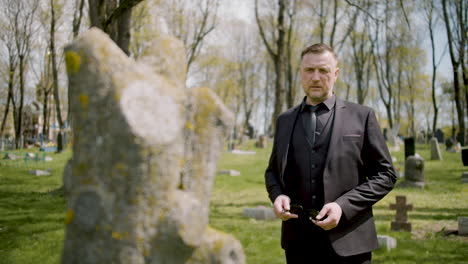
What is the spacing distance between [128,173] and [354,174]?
1533 millimetres

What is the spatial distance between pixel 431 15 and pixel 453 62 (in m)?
4.93

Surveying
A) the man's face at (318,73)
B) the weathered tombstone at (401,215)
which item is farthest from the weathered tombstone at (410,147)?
the man's face at (318,73)

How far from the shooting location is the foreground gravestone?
171 centimetres

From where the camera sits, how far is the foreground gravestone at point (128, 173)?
1713 millimetres

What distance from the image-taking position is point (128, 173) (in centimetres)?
171

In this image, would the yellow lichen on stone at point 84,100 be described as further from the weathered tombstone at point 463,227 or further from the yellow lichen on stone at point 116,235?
the weathered tombstone at point 463,227

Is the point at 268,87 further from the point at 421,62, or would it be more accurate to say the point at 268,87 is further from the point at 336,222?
the point at 336,222

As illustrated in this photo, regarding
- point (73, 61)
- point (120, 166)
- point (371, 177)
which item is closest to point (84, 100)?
point (73, 61)

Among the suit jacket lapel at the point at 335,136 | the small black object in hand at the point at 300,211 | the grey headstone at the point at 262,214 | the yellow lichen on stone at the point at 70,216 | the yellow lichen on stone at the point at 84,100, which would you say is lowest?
the grey headstone at the point at 262,214

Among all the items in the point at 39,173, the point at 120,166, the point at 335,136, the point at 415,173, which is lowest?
the point at 39,173

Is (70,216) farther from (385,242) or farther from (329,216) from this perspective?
(385,242)

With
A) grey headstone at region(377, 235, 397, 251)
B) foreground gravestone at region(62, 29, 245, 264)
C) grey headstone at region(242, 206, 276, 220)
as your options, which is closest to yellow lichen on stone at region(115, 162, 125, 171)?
foreground gravestone at region(62, 29, 245, 264)

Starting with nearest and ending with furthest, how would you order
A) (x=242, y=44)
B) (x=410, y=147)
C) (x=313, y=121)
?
(x=313, y=121), (x=410, y=147), (x=242, y=44)

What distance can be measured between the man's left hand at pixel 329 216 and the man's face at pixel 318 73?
2.53ft
